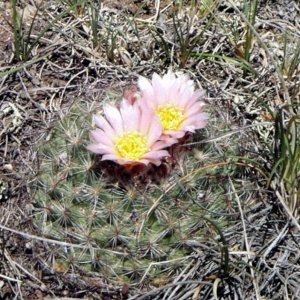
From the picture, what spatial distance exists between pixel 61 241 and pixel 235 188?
1.81ft

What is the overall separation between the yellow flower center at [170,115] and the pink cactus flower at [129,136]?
0.06 meters

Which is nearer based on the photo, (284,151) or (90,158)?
(90,158)

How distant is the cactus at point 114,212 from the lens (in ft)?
6.95

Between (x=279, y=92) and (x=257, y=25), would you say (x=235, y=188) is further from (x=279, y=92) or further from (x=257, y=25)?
(x=257, y=25)

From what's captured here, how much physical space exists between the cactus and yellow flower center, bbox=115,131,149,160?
6 cm

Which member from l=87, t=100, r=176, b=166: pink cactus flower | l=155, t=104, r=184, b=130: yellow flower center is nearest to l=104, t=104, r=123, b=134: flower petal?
l=87, t=100, r=176, b=166: pink cactus flower

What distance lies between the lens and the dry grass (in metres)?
2.29

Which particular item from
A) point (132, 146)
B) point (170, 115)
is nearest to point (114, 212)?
point (132, 146)

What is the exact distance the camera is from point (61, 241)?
223 centimetres

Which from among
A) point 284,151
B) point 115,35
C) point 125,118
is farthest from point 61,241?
point 115,35

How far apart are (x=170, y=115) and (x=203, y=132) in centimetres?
12

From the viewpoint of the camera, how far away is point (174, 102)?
2256mm

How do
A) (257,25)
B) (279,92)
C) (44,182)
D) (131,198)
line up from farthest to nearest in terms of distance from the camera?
(257,25)
(279,92)
(44,182)
(131,198)

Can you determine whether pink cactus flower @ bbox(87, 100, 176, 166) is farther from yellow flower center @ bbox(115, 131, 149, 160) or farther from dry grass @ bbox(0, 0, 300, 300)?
dry grass @ bbox(0, 0, 300, 300)
